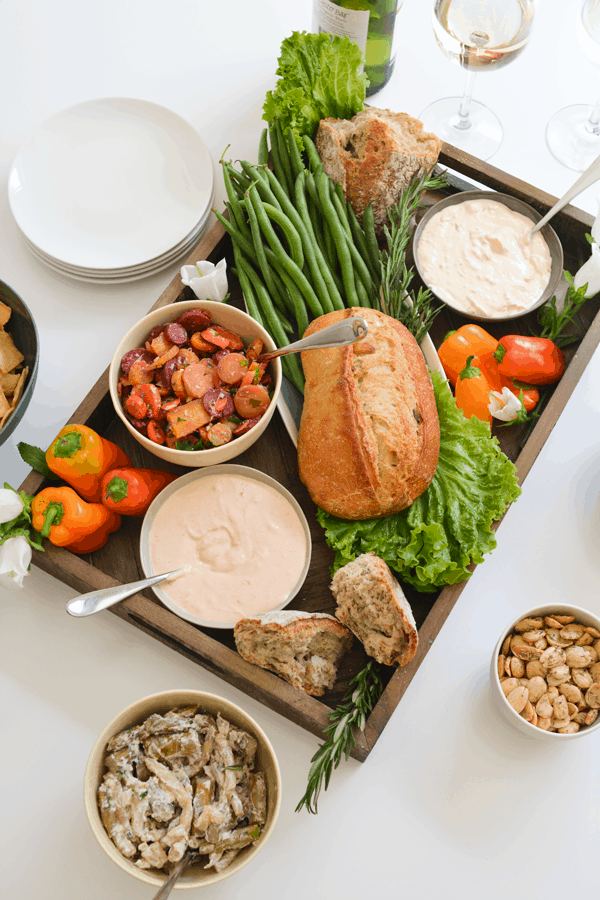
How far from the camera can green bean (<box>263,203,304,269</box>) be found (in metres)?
2.16

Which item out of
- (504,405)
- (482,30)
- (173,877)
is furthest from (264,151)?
(173,877)

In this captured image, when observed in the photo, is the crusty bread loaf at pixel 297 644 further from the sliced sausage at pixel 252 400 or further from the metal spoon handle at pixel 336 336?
the metal spoon handle at pixel 336 336

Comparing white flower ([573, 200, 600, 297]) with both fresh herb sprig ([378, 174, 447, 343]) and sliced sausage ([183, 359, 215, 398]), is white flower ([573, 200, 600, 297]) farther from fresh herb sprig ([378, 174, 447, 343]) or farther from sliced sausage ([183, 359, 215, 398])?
sliced sausage ([183, 359, 215, 398])

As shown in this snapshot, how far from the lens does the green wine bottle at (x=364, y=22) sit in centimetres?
224

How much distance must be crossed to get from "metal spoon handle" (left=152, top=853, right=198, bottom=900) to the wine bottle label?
8.02 ft

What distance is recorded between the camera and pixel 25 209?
2.38 meters

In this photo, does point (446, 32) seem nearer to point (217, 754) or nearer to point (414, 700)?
point (414, 700)

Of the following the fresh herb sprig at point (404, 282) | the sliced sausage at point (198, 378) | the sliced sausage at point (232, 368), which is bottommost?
the sliced sausage at point (198, 378)

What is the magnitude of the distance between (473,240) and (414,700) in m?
1.48

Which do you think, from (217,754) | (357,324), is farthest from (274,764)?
(357,324)

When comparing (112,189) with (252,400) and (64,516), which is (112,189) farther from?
Answer: (64,516)

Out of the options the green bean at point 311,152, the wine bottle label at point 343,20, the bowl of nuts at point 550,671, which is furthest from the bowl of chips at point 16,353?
the bowl of nuts at point 550,671

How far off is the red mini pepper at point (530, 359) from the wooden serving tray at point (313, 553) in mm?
52

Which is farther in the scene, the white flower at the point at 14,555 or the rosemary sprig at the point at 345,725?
the white flower at the point at 14,555
